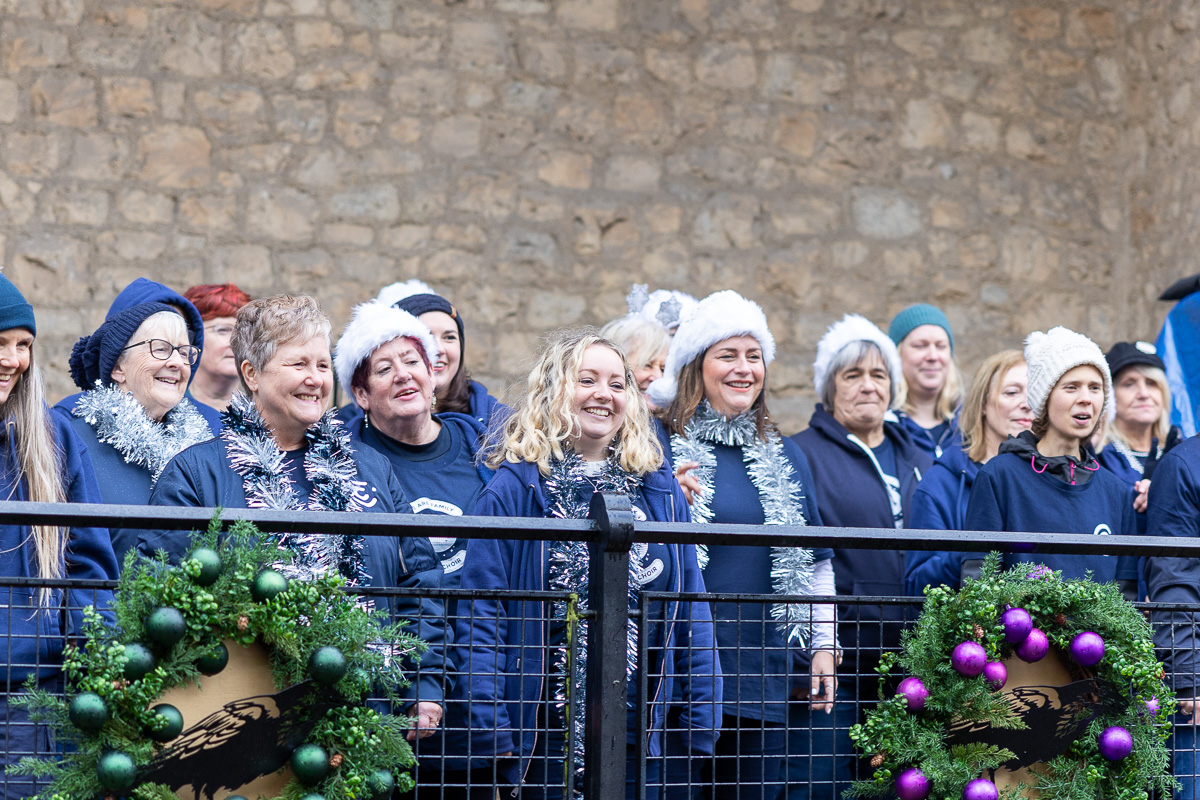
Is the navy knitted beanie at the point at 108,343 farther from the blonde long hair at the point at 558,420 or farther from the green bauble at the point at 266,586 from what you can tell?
the green bauble at the point at 266,586

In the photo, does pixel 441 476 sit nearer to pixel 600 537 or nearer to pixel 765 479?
pixel 765 479

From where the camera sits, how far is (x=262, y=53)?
7008 mm

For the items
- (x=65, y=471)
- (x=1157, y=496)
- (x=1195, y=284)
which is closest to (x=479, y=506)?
(x=65, y=471)

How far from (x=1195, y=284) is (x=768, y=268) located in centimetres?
262

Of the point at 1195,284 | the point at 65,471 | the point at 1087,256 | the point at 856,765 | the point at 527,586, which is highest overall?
the point at 1087,256

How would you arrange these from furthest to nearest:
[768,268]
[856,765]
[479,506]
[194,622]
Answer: [768,268], [479,506], [856,765], [194,622]

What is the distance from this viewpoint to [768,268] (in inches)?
296

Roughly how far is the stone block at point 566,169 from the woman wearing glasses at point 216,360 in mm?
2909

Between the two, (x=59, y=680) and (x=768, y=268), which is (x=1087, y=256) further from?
(x=59, y=680)

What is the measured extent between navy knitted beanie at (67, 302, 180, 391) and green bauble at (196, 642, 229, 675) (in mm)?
1623

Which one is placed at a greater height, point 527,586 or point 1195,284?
point 1195,284

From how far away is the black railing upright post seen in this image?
248cm

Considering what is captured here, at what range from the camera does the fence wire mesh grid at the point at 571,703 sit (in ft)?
8.32

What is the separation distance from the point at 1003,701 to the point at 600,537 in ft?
3.06
